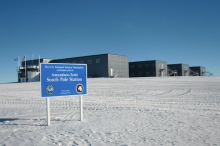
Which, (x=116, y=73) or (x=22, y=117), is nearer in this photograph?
(x=22, y=117)

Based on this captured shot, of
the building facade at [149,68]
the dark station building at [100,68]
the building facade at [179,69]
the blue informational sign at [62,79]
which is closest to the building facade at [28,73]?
the dark station building at [100,68]

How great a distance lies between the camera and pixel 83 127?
6.47 metres

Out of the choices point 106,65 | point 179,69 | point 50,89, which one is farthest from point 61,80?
point 179,69

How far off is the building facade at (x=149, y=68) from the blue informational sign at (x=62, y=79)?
205ft

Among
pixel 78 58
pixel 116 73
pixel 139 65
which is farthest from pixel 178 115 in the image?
pixel 139 65

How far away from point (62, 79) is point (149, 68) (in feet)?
212

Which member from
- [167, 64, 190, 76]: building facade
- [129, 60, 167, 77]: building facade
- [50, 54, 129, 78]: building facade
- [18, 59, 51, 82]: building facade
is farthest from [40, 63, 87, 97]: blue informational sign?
[167, 64, 190, 76]: building facade

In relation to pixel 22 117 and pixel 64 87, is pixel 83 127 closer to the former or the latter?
pixel 64 87

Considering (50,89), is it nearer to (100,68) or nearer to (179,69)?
(100,68)

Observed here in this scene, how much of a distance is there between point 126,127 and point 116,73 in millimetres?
50814

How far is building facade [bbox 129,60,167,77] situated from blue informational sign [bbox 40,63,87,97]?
62484 millimetres

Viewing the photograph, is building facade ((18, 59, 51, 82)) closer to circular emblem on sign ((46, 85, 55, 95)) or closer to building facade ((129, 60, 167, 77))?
building facade ((129, 60, 167, 77))

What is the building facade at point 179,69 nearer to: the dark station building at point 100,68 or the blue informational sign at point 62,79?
the dark station building at point 100,68

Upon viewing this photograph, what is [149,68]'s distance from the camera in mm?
69500
